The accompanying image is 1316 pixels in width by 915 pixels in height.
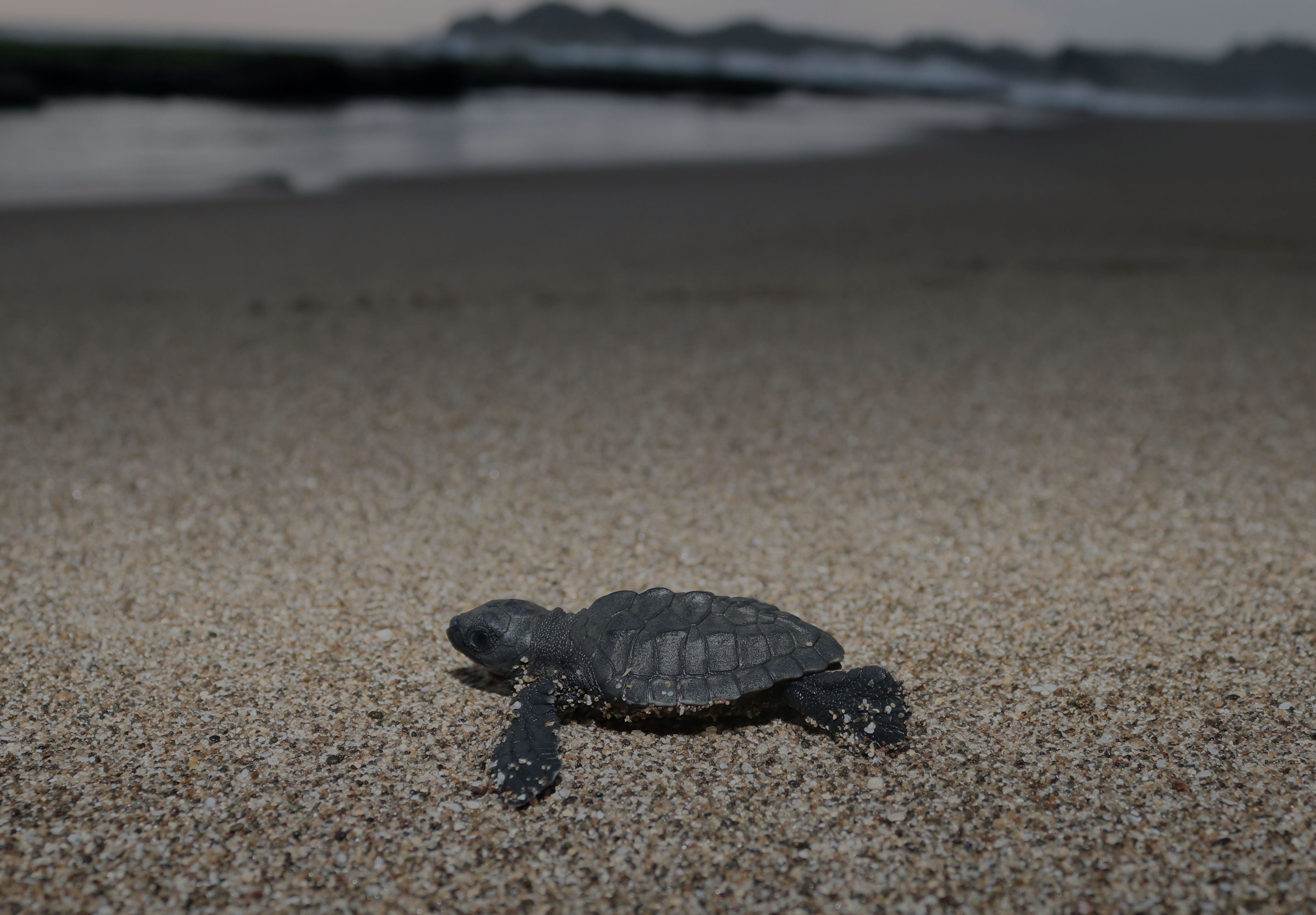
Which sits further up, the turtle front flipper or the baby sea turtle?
the baby sea turtle

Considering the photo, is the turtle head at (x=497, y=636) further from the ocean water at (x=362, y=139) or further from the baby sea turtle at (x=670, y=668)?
the ocean water at (x=362, y=139)

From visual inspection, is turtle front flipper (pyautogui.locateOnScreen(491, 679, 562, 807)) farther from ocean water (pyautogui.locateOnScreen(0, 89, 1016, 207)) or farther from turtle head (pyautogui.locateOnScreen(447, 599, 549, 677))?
ocean water (pyautogui.locateOnScreen(0, 89, 1016, 207))

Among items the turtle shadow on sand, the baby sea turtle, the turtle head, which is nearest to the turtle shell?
the baby sea turtle

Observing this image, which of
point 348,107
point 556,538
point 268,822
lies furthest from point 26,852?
point 348,107

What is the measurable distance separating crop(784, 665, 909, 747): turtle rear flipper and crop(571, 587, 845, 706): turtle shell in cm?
5

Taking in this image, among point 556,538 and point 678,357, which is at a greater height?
point 678,357

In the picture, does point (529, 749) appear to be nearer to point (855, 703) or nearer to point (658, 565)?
point (855, 703)

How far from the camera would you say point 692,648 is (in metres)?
2.39

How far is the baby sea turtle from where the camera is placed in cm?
234

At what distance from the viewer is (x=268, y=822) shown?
2.12 metres

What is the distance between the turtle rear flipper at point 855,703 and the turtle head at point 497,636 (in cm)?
77

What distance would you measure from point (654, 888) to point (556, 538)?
1.76m

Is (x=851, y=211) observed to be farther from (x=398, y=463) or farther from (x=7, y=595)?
(x=7, y=595)

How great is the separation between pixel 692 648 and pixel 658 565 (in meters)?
0.94
